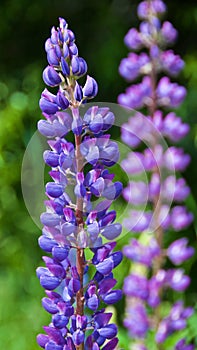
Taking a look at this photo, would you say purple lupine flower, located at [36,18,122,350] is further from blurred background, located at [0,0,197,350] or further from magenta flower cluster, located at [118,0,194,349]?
blurred background, located at [0,0,197,350]

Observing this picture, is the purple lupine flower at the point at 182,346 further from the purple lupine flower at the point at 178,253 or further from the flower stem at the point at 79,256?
the flower stem at the point at 79,256

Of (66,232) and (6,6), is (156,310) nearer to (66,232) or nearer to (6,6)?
(66,232)

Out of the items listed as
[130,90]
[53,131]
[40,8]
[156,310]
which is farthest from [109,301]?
[40,8]

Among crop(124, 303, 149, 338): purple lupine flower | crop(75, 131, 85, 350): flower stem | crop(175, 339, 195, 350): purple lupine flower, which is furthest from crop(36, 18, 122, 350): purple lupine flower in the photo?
crop(124, 303, 149, 338): purple lupine flower

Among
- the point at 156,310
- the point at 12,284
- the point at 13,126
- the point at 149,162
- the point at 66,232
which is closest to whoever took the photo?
the point at 66,232

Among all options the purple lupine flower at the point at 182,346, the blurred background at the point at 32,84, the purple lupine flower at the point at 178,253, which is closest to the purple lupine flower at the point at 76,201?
the purple lupine flower at the point at 182,346
